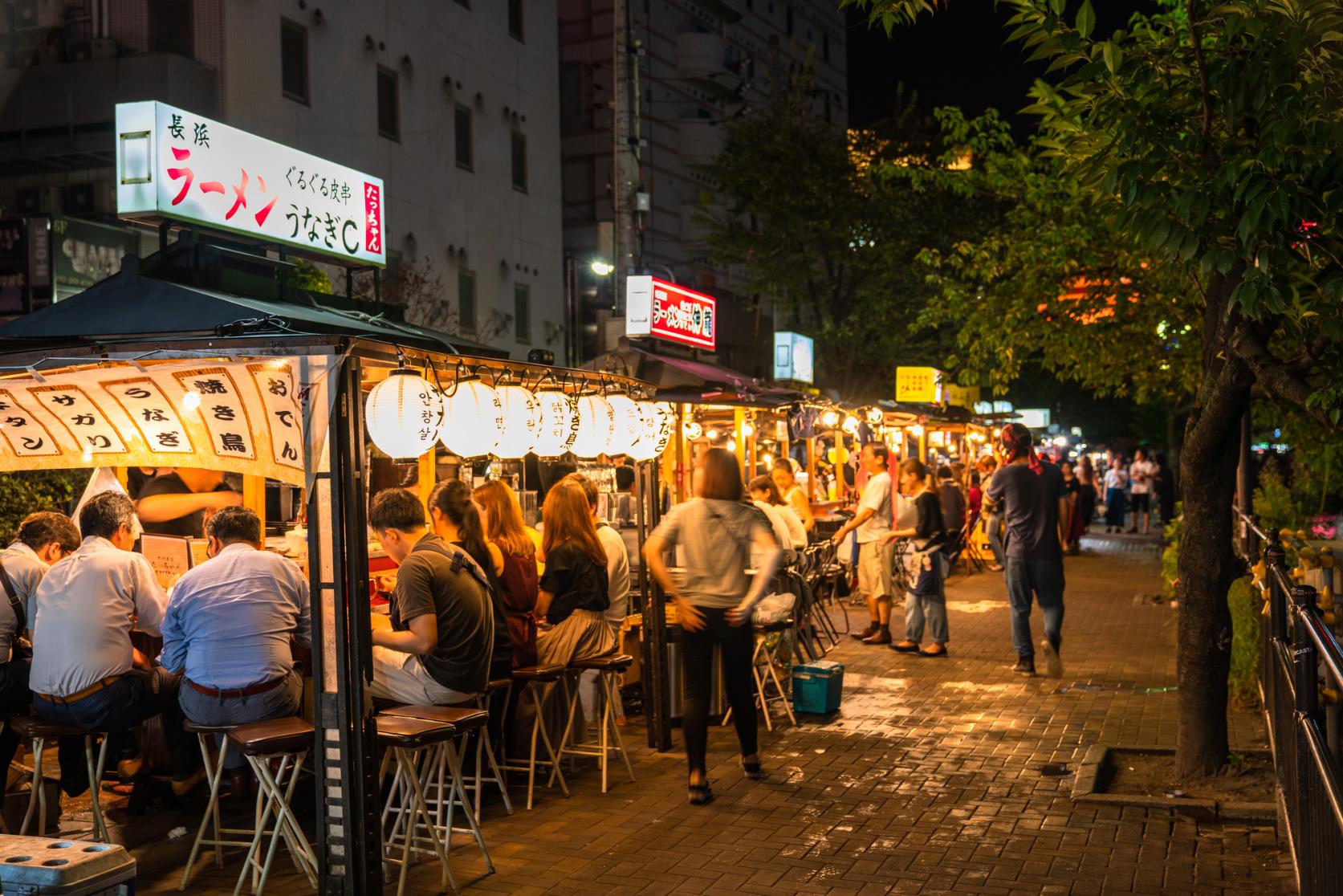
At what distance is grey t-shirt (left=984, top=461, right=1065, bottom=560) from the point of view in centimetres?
1120

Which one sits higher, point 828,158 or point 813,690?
point 828,158

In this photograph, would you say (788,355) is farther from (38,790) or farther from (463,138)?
(38,790)

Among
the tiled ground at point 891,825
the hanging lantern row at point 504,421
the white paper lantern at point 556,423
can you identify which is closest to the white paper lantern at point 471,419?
the hanging lantern row at point 504,421

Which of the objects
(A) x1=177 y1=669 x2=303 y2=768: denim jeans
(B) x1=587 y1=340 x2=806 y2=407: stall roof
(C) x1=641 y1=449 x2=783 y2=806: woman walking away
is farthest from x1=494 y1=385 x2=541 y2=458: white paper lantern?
(B) x1=587 y1=340 x2=806 y2=407: stall roof

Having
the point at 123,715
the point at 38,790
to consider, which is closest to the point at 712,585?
the point at 123,715

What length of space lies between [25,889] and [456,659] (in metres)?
4.27

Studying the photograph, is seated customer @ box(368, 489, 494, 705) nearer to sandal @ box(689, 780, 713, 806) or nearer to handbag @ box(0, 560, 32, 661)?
sandal @ box(689, 780, 713, 806)

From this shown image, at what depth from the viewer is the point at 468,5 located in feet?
93.6

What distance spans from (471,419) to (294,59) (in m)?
18.0

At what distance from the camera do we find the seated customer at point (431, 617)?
6.53 meters

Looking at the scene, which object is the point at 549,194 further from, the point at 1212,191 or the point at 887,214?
the point at 1212,191

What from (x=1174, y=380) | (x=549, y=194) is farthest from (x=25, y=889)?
(x=549, y=194)

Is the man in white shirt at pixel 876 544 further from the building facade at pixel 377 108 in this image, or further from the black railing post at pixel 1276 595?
the building facade at pixel 377 108

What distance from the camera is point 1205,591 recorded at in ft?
24.9
